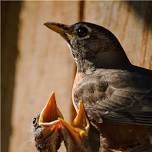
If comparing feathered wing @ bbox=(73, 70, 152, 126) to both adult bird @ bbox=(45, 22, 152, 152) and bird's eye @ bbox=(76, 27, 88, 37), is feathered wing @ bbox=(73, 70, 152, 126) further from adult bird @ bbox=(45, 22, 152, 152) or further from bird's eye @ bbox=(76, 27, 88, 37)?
bird's eye @ bbox=(76, 27, 88, 37)

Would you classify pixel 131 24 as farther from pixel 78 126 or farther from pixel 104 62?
pixel 78 126

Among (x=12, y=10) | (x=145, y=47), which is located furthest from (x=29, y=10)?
(x=145, y=47)

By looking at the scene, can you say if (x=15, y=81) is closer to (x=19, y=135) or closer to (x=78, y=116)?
(x=19, y=135)

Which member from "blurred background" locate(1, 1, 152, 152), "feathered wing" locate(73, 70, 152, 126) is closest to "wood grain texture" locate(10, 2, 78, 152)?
"blurred background" locate(1, 1, 152, 152)

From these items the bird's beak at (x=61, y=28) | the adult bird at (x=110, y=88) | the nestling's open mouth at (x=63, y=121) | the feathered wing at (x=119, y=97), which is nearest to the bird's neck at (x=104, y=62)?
the adult bird at (x=110, y=88)

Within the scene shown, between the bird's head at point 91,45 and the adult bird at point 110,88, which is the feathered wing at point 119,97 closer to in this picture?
the adult bird at point 110,88
